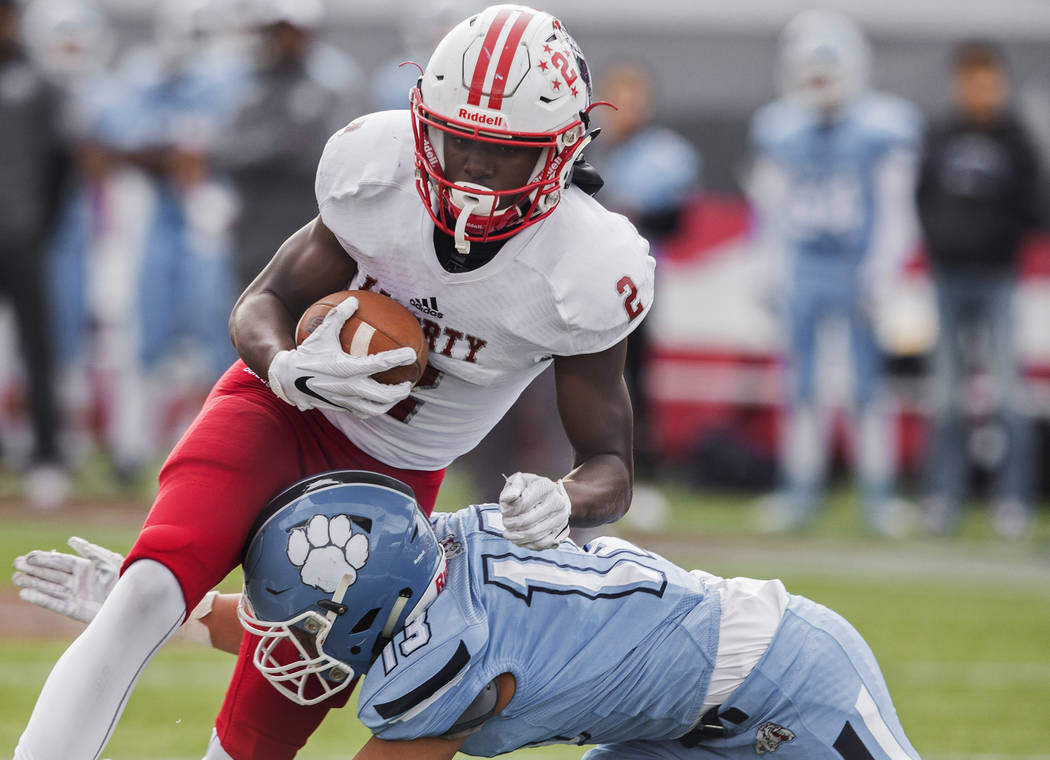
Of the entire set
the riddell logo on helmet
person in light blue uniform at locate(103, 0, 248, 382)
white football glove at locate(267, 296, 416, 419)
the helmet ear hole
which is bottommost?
person in light blue uniform at locate(103, 0, 248, 382)

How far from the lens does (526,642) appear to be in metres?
2.56

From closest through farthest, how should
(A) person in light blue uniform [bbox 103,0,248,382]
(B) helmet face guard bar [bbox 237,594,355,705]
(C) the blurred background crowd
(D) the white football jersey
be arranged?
1. (B) helmet face guard bar [bbox 237,594,355,705]
2. (D) the white football jersey
3. (C) the blurred background crowd
4. (A) person in light blue uniform [bbox 103,0,248,382]

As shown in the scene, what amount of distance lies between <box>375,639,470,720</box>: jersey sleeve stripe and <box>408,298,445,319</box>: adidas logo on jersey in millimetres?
732

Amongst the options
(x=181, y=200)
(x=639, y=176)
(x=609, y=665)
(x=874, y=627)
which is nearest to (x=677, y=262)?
(x=639, y=176)

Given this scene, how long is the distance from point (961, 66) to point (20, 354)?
447 centimetres

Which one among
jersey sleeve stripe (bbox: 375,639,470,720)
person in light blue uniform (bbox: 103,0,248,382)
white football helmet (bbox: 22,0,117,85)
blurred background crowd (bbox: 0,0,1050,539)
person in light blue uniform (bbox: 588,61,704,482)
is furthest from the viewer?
white football helmet (bbox: 22,0,117,85)

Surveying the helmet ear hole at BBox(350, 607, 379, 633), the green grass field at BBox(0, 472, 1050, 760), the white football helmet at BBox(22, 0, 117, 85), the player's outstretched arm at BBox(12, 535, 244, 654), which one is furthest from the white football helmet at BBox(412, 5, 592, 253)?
the white football helmet at BBox(22, 0, 117, 85)

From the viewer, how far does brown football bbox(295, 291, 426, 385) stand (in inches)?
107

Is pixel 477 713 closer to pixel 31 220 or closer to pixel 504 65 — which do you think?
pixel 504 65

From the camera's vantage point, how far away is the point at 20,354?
7340mm

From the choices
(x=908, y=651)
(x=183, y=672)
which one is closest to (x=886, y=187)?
(x=908, y=651)

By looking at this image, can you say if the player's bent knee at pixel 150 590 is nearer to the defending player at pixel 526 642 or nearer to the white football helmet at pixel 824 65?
the defending player at pixel 526 642

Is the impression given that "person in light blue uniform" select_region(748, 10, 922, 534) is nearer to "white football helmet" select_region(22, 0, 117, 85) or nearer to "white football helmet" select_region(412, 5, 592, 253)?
"white football helmet" select_region(22, 0, 117, 85)

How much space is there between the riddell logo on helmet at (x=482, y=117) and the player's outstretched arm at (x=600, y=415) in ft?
1.60
